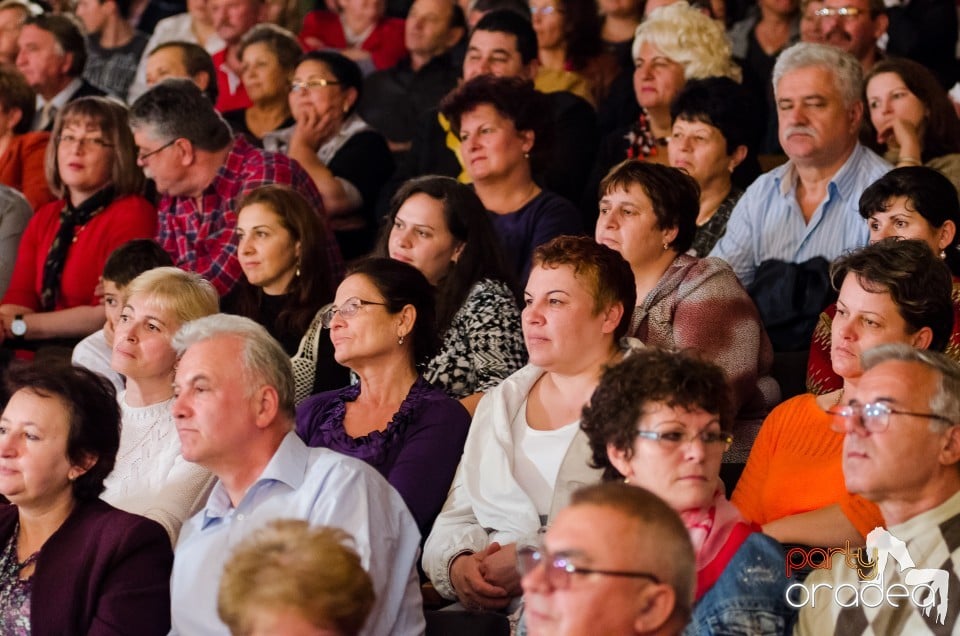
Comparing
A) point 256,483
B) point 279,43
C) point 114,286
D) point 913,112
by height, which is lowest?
point 256,483

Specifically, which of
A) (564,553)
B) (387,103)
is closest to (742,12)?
(387,103)

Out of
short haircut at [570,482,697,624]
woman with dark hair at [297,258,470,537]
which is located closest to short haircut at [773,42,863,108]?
woman with dark hair at [297,258,470,537]

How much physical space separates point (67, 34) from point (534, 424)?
3.92m

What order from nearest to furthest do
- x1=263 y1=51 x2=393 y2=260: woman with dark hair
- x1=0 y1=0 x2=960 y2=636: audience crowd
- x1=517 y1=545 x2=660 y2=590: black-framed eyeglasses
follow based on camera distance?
x1=517 y1=545 x2=660 y2=590: black-framed eyeglasses → x1=0 y1=0 x2=960 y2=636: audience crowd → x1=263 y1=51 x2=393 y2=260: woman with dark hair

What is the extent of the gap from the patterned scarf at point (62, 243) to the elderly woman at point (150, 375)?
4.21ft

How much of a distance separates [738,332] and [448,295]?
90cm

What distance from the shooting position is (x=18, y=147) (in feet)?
20.1

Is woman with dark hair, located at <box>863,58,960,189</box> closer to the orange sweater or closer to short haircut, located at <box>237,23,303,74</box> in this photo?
the orange sweater

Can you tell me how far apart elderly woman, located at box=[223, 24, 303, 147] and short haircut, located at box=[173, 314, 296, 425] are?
2.98 meters

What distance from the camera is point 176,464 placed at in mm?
3750

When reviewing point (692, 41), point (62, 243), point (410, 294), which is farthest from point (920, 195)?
point (62, 243)

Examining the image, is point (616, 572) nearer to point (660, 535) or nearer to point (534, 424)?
point (660, 535)

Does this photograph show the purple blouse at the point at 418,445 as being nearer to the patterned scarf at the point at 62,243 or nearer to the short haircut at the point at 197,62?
the patterned scarf at the point at 62,243

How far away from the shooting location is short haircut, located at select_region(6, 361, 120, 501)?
323 cm
